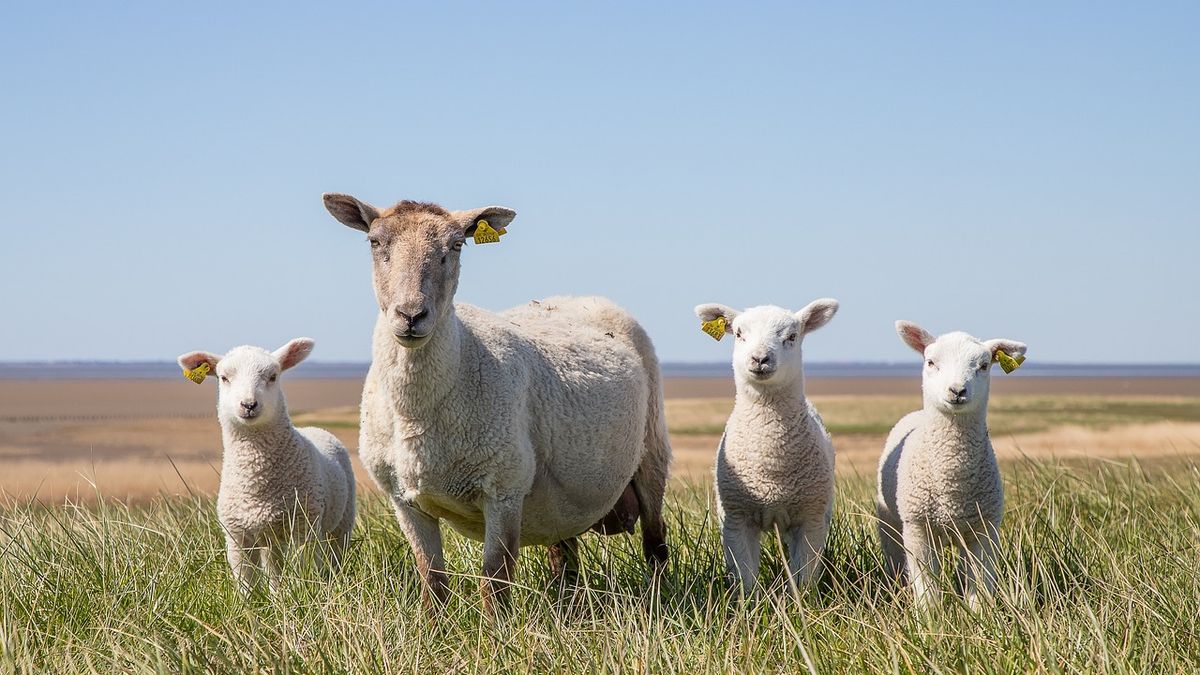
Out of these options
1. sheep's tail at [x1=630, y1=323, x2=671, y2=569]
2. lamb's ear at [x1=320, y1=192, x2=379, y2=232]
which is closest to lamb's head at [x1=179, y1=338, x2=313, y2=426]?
lamb's ear at [x1=320, y1=192, x2=379, y2=232]

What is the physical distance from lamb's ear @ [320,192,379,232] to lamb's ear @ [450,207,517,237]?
0.40 metres

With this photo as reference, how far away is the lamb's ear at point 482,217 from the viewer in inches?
218

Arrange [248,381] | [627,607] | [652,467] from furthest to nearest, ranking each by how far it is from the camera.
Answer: [652,467] → [248,381] → [627,607]

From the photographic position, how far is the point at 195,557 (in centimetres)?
618

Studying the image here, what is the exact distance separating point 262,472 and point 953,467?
3761 mm

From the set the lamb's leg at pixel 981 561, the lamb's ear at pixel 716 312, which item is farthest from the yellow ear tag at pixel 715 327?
the lamb's leg at pixel 981 561

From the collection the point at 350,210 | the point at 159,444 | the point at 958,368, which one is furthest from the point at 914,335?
the point at 159,444

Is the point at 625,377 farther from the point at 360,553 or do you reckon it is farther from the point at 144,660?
the point at 144,660

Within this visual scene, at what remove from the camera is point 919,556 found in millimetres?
5832

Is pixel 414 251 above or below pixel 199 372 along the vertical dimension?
above

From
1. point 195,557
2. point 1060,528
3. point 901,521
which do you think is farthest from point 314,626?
point 1060,528

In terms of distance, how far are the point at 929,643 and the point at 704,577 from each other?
2167 millimetres

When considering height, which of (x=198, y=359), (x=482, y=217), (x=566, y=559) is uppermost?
(x=482, y=217)

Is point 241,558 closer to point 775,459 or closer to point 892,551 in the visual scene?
point 775,459
